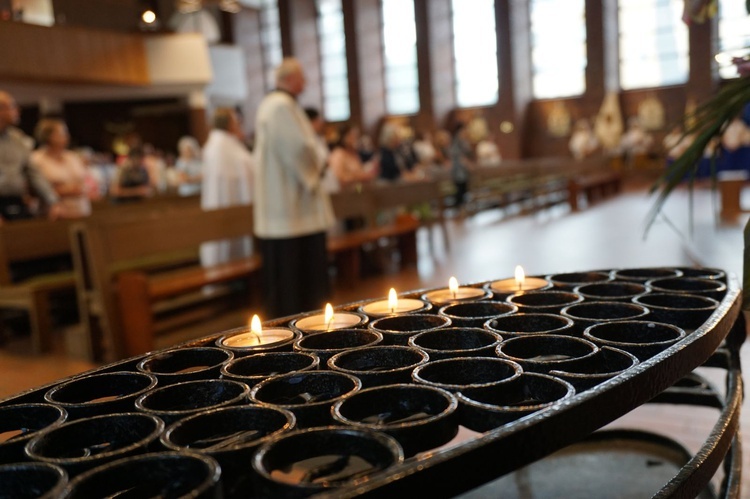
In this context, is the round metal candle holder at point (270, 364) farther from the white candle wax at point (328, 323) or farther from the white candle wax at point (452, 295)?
the white candle wax at point (452, 295)

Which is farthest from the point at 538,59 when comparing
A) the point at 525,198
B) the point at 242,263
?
the point at 242,263

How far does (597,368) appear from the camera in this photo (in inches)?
50.7

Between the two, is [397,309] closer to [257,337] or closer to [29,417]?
[257,337]

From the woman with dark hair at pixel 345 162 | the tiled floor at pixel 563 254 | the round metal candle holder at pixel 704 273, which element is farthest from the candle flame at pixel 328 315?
the woman with dark hair at pixel 345 162

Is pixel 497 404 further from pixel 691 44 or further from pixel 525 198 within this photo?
pixel 691 44

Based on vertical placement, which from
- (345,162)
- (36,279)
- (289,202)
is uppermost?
(345,162)

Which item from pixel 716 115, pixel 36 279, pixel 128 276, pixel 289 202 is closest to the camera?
pixel 716 115

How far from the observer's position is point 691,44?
18953mm

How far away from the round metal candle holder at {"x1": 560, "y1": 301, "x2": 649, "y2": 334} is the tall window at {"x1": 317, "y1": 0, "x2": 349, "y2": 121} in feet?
73.7

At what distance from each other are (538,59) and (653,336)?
21.6 meters

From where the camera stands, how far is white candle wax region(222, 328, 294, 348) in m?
1.51

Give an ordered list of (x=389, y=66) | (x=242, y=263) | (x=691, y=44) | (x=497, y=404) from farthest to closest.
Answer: (x=389, y=66)
(x=691, y=44)
(x=242, y=263)
(x=497, y=404)

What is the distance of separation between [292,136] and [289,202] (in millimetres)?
425

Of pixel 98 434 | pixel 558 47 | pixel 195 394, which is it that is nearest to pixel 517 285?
pixel 195 394
